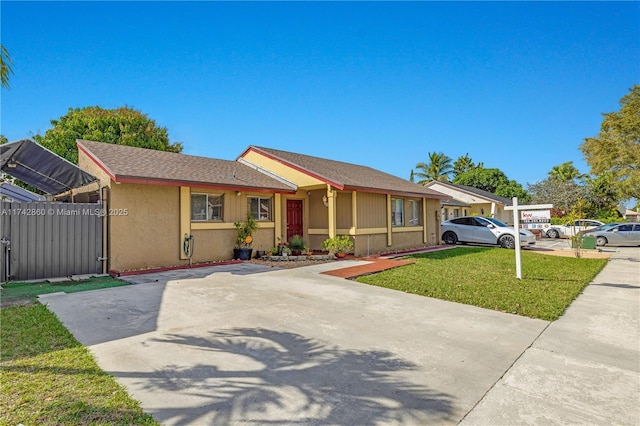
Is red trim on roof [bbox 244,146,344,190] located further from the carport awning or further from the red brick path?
the carport awning

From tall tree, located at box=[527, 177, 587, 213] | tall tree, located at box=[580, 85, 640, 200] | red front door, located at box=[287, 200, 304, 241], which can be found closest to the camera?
red front door, located at box=[287, 200, 304, 241]

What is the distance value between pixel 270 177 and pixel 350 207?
369cm

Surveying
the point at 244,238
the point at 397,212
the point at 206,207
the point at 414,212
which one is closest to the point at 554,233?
the point at 414,212

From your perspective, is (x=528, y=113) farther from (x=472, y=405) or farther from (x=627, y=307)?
(x=472, y=405)

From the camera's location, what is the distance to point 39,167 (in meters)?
10.1

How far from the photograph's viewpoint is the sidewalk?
109 inches

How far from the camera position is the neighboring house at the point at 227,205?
32.0 ft

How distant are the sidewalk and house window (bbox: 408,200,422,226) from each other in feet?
37.8

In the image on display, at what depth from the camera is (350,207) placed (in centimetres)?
1376

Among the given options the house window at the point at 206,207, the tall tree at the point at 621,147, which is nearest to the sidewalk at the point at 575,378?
the house window at the point at 206,207

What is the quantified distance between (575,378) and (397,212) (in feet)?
42.8

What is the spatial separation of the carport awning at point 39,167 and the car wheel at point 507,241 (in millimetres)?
17803

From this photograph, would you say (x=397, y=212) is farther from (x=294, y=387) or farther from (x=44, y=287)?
(x=294, y=387)

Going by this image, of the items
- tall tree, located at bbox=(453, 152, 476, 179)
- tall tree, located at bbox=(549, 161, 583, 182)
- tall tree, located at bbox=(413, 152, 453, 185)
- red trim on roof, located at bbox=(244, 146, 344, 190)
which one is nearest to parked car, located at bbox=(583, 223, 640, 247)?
red trim on roof, located at bbox=(244, 146, 344, 190)
